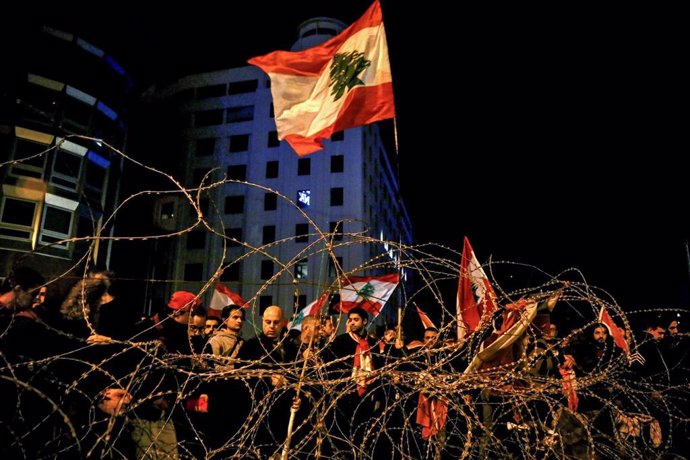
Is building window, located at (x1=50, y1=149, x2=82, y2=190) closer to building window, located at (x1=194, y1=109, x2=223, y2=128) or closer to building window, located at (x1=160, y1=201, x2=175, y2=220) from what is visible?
building window, located at (x1=160, y1=201, x2=175, y2=220)

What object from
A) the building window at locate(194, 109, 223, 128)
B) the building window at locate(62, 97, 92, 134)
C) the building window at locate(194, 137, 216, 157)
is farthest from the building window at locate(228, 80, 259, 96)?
the building window at locate(62, 97, 92, 134)

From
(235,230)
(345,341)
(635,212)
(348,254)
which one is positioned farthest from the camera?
(235,230)

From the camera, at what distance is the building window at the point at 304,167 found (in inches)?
1523

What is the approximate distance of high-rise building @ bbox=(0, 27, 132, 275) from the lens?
2273 cm

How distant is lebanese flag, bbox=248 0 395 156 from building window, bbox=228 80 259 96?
35.1 m

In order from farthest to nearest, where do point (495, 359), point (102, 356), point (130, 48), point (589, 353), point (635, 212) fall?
point (130, 48)
point (635, 212)
point (589, 353)
point (495, 359)
point (102, 356)

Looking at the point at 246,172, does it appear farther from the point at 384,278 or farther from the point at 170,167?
the point at 384,278

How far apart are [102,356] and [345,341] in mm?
2541

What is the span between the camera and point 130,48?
1133 inches

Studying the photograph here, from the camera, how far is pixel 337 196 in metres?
38.1

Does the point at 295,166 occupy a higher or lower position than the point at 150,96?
lower

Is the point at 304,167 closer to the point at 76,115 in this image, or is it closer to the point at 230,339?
the point at 76,115

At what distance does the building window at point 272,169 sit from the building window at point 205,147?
17.4 feet

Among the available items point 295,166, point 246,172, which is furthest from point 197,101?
point 295,166
